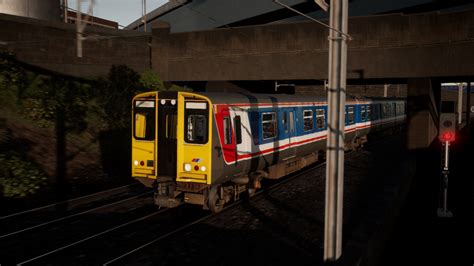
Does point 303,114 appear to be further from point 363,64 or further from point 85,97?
point 85,97

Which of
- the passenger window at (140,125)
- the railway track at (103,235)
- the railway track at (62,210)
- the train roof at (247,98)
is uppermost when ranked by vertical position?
the train roof at (247,98)

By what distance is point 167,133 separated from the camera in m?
11.3

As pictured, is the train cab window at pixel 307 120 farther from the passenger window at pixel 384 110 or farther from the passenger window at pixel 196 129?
the passenger window at pixel 384 110

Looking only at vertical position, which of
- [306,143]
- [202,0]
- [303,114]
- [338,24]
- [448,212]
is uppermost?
[202,0]

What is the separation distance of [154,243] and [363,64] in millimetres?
15516

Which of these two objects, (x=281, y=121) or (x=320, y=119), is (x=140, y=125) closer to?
(x=281, y=121)

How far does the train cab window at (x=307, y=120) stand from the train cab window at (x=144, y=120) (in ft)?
24.2

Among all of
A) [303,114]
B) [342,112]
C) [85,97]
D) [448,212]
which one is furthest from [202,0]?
[342,112]

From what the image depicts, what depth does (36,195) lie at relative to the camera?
44.5 feet

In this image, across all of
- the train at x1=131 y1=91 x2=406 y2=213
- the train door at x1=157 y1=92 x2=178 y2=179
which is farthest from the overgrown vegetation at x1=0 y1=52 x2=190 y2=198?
the train door at x1=157 y1=92 x2=178 y2=179

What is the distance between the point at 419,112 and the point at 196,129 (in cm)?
1463

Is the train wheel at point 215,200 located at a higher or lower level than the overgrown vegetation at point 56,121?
lower

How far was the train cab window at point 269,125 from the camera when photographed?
1369 centimetres

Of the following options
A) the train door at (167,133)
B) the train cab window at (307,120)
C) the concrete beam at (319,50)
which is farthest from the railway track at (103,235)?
the concrete beam at (319,50)
